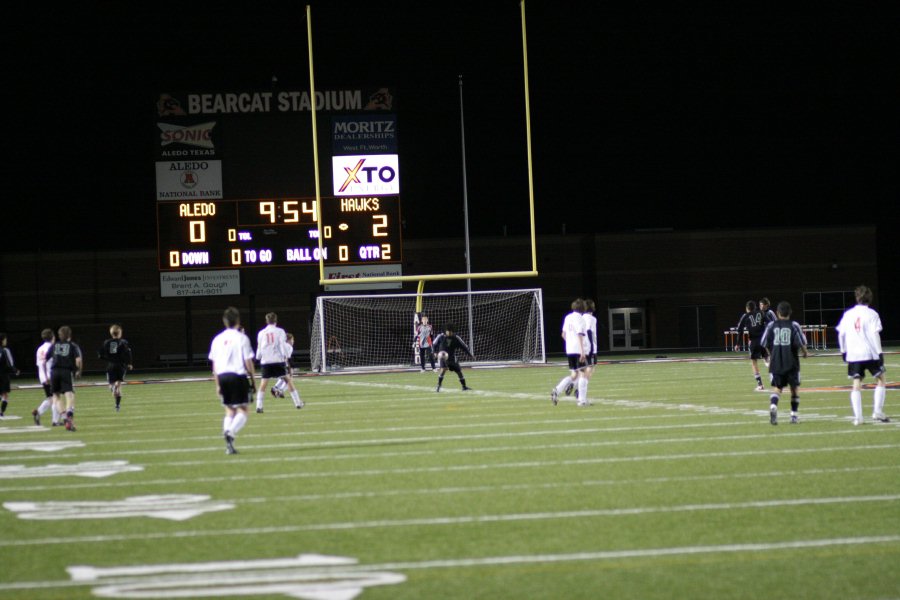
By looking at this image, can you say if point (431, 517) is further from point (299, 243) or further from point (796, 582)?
point (299, 243)

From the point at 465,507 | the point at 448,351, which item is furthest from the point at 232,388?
the point at 448,351

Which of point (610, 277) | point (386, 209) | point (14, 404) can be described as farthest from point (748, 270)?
point (14, 404)

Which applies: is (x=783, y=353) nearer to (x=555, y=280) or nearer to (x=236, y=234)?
(x=236, y=234)

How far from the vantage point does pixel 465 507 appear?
30.9ft

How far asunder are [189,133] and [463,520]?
2824cm

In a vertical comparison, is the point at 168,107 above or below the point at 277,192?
above

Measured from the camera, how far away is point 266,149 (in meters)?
35.0

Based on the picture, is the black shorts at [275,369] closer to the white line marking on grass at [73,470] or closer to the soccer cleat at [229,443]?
the soccer cleat at [229,443]

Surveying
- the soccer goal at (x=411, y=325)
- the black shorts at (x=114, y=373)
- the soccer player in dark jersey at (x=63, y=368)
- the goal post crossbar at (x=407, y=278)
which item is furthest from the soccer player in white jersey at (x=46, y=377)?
the soccer goal at (x=411, y=325)

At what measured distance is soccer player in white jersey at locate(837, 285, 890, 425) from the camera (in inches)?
590

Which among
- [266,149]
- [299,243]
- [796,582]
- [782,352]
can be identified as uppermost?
[266,149]

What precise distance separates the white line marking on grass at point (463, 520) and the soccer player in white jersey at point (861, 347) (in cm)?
576

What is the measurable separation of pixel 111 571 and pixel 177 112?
29.3m

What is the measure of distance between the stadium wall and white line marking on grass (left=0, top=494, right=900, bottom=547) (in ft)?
135
